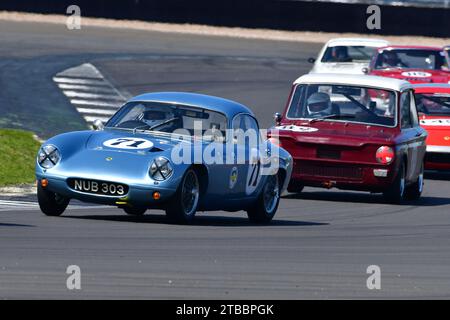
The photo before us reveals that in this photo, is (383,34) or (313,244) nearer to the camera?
(313,244)

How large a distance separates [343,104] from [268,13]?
2394cm

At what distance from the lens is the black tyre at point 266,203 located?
12586mm

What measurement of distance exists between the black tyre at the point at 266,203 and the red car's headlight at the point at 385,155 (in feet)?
7.42

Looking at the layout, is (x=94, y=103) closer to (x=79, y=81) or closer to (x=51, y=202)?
(x=79, y=81)

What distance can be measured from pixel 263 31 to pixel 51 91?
16.0m

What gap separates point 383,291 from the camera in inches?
322

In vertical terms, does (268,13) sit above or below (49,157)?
below

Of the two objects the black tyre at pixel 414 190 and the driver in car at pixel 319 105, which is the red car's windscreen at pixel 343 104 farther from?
the black tyre at pixel 414 190

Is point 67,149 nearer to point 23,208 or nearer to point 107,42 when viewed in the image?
point 23,208

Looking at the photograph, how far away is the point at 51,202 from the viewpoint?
1149 centimetres

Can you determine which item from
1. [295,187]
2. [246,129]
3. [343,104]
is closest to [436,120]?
[343,104]

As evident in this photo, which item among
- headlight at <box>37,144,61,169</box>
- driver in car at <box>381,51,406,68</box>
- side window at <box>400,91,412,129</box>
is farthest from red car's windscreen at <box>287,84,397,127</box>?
driver in car at <box>381,51,406,68</box>

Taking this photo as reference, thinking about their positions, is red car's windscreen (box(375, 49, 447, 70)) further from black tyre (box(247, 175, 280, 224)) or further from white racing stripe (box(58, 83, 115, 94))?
black tyre (box(247, 175, 280, 224))

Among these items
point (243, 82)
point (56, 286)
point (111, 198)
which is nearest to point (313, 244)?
point (111, 198)
